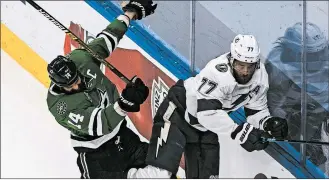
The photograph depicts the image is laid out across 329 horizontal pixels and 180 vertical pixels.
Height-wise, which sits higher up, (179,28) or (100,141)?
(179,28)

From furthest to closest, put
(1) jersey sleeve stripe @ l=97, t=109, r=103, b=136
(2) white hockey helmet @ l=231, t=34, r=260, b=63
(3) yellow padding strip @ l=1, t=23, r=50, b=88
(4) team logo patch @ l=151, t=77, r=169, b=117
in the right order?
(3) yellow padding strip @ l=1, t=23, r=50, b=88
(4) team logo patch @ l=151, t=77, r=169, b=117
(1) jersey sleeve stripe @ l=97, t=109, r=103, b=136
(2) white hockey helmet @ l=231, t=34, r=260, b=63

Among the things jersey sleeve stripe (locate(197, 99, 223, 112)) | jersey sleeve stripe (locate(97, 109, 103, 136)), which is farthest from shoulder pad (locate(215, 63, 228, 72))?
jersey sleeve stripe (locate(97, 109, 103, 136))

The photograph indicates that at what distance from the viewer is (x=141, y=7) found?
329 cm

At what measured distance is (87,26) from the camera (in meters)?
3.53

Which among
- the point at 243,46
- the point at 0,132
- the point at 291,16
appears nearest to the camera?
the point at 243,46

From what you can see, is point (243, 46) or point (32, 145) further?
point (32, 145)

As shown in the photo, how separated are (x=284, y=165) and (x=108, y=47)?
1002 mm

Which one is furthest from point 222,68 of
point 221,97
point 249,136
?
point 249,136

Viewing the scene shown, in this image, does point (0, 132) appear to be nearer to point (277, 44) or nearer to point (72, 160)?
point (72, 160)

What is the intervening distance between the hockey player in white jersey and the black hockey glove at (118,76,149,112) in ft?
0.67

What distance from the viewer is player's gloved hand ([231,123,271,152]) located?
298 cm

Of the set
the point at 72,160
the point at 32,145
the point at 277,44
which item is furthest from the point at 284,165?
the point at 32,145

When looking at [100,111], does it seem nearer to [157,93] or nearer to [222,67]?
[157,93]

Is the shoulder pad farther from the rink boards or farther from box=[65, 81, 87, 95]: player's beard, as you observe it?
box=[65, 81, 87, 95]: player's beard
